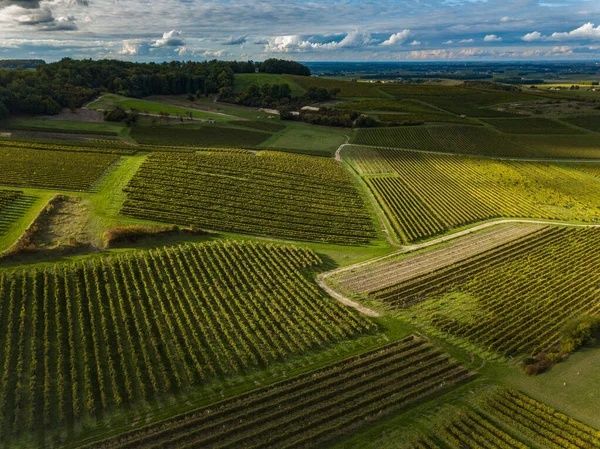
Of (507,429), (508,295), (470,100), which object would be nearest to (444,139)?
(470,100)

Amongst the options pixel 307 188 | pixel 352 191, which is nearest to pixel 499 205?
pixel 352 191

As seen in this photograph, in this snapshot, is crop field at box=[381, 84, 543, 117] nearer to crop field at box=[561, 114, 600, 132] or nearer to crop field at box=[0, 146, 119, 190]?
crop field at box=[561, 114, 600, 132]

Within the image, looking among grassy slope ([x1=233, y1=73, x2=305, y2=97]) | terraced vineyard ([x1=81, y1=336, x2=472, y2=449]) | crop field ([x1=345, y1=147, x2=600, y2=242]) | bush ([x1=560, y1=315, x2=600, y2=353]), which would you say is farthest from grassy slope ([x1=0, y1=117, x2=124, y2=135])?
bush ([x1=560, y1=315, x2=600, y2=353])

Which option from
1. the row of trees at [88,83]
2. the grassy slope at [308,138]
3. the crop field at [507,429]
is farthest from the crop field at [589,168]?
the row of trees at [88,83]

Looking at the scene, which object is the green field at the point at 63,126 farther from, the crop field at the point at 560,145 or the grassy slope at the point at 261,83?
the crop field at the point at 560,145

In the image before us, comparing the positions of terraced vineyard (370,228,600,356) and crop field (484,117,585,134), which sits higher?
crop field (484,117,585,134)

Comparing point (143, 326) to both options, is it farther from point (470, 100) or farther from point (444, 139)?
point (470, 100)

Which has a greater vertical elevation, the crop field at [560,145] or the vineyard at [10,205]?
the crop field at [560,145]
